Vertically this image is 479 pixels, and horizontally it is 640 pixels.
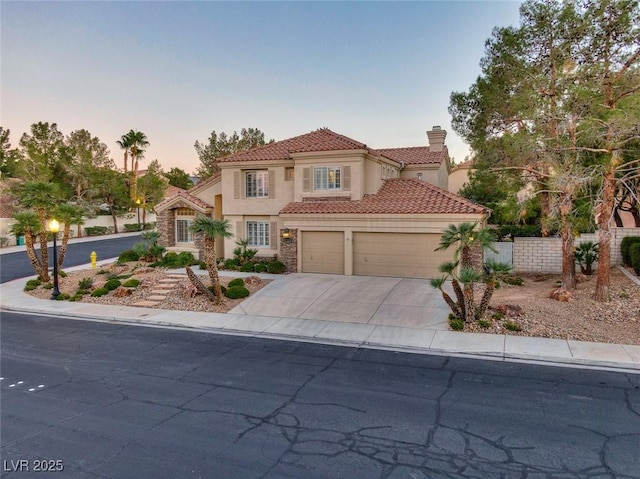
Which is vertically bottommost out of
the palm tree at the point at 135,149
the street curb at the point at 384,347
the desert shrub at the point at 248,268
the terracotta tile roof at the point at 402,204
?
the street curb at the point at 384,347

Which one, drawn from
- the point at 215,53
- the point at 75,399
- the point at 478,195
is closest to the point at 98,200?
the point at 215,53

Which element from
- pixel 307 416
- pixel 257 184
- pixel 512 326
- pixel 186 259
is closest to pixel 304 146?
pixel 257 184

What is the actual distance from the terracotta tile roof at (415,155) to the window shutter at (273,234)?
8929 mm

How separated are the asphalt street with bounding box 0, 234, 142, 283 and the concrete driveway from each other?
16.6m

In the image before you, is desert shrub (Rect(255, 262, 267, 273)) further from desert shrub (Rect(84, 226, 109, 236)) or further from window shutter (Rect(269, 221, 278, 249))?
desert shrub (Rect(84, 226, 109, 236))

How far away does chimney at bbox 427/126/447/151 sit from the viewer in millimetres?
26844

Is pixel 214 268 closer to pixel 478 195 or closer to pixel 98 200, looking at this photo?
pixel 478 195

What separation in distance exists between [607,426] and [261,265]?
1667 cm

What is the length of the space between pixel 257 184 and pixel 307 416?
711 inches

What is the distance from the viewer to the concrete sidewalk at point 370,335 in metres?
9.92

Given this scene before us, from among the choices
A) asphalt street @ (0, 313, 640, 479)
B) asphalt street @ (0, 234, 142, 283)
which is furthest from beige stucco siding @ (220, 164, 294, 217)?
asphalt street @ (0, 313, 640, 479)

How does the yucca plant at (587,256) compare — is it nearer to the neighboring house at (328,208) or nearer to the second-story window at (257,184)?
the neighboring house at (328,208)

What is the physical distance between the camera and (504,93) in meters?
17.8

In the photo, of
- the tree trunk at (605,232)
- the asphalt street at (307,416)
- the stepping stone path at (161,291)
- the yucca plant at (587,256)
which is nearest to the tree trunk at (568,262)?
the tree trunk at (605,232)
